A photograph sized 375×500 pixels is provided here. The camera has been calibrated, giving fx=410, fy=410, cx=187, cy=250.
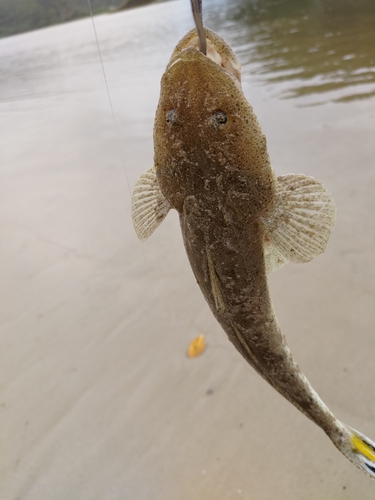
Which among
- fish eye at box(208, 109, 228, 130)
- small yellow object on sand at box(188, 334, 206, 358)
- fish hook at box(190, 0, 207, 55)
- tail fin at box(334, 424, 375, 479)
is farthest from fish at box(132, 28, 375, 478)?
small yellow object on sand at box(188, 334, 206, 358)

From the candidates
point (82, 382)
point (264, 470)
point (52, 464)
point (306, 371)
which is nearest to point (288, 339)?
point (306, 371)

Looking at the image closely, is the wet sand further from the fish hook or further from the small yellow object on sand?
the fish hook

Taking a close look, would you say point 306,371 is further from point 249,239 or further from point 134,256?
point 134,256

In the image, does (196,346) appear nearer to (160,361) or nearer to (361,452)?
(160,361)

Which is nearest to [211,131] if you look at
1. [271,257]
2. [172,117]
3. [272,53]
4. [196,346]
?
[172,117]

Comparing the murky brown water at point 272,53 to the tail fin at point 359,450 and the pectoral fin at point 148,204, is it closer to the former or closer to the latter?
the pectoral fin at point 148,204

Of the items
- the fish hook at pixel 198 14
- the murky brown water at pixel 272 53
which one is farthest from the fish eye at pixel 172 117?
the murky brown water at pixel 272 53
